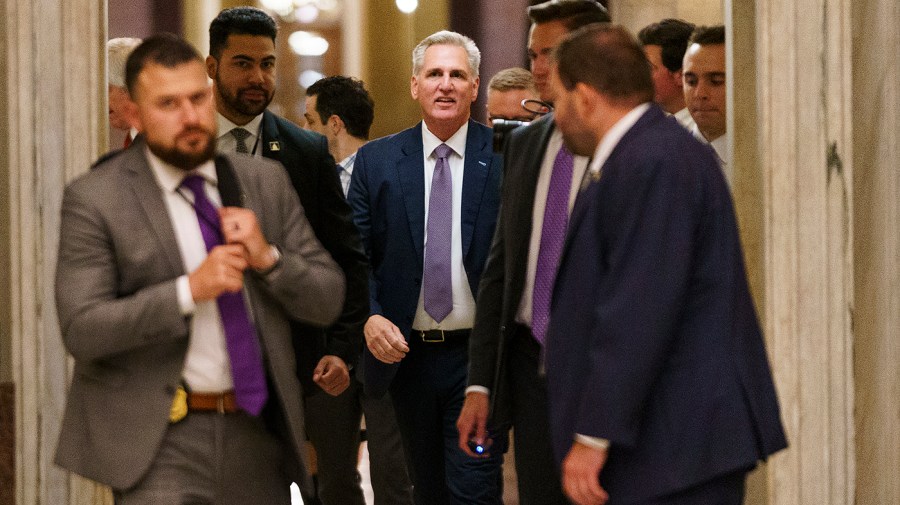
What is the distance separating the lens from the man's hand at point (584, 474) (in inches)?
116

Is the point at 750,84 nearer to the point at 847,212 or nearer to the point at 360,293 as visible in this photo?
the point at 847,212

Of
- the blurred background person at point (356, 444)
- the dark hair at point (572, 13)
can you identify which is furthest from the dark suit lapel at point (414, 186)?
the dark hair at point (572, 13)

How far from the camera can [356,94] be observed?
23.3 ft

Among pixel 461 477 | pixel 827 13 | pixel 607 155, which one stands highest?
pixel 827 13

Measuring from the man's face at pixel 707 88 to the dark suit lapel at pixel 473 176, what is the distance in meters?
0.78

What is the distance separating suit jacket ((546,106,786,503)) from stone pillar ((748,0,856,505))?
1197mm

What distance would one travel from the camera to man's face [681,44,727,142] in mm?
4941

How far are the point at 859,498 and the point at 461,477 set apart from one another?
1.35 meters

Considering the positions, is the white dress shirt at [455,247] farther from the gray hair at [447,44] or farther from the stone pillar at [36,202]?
the stone pillar at [36,202]

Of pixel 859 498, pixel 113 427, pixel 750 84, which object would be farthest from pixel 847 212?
pixel 113 427

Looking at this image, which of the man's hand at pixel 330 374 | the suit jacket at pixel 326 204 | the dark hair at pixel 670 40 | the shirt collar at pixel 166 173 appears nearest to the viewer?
the shirt collar at pixel 166 173

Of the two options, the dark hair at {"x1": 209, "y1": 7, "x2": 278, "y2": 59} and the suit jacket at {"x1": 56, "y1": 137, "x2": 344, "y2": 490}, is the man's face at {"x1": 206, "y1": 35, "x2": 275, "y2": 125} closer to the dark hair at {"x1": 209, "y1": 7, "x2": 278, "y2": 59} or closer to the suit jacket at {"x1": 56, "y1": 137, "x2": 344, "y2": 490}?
the dark hair at {"x1": 209, "y1": 7, "x2": 278, "y2": 59}

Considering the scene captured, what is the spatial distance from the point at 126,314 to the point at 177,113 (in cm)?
50

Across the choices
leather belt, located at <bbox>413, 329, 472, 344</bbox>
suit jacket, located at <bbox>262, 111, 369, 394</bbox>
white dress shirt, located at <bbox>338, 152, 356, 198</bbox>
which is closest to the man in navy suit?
leather belt, located at <bbox>413, 329, 472, 344</bbox>
